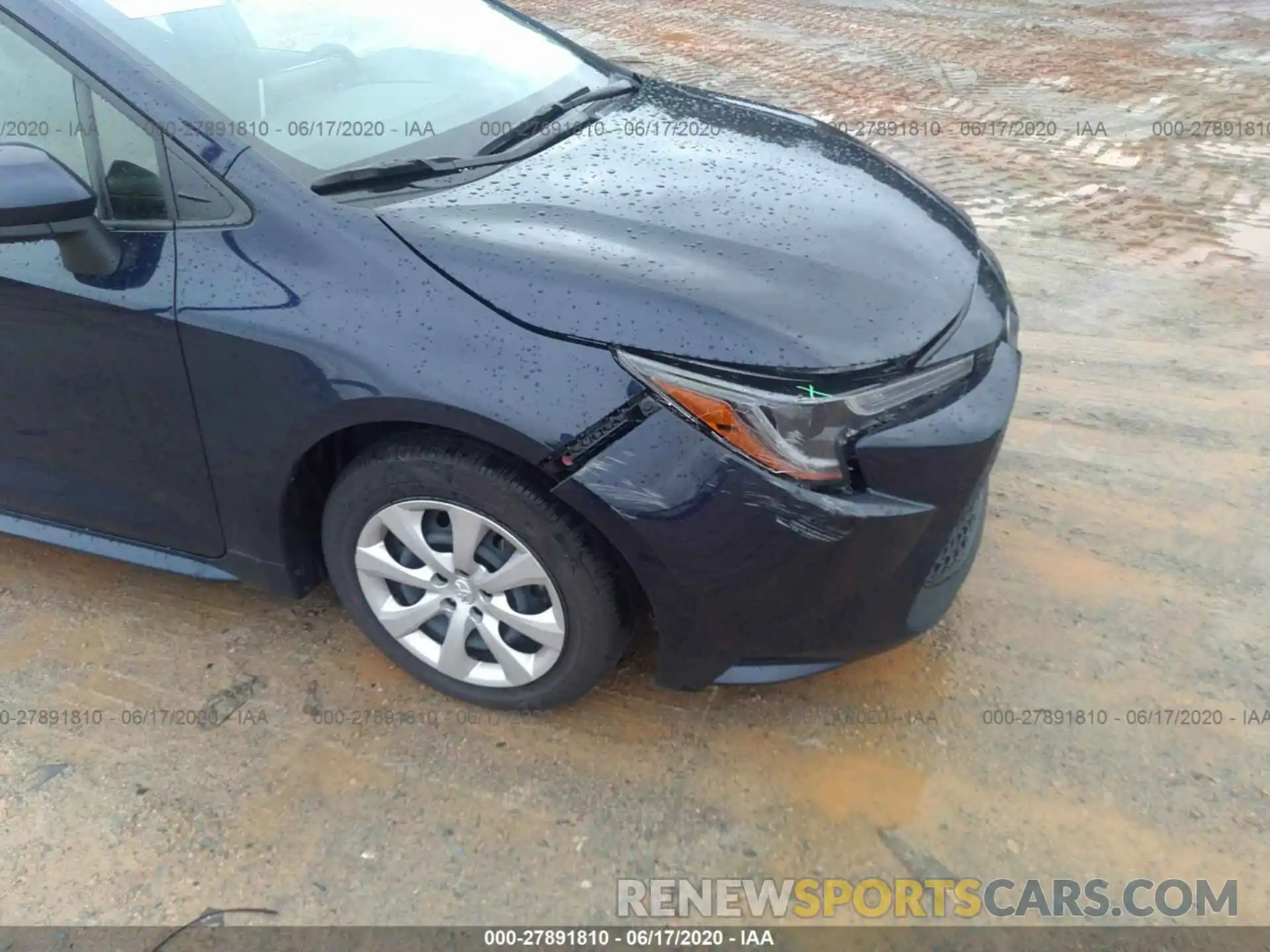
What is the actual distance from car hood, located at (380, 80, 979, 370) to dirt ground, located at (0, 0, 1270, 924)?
0.98 metres

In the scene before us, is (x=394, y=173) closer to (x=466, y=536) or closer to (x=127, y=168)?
(x=127, y=168)

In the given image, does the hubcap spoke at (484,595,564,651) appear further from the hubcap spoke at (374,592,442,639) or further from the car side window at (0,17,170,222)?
the car side window at (0,17,170,222)

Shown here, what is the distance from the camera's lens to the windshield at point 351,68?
2256 millimetres

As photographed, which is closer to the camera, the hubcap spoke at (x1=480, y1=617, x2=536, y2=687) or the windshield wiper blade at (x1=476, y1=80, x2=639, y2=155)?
the hubcap spoke at (x1=480, y1=617, x2=536, y2=687)

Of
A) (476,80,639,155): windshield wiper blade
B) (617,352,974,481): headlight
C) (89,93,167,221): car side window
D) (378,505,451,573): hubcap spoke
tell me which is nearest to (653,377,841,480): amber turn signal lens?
(617,352,974,481): headlight

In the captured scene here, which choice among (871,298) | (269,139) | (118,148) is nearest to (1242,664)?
(871,298)

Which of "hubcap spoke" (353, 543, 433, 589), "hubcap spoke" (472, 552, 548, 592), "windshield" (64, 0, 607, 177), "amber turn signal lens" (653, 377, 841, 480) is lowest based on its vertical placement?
"hubcap spoke" (353, 543, 433, 589)

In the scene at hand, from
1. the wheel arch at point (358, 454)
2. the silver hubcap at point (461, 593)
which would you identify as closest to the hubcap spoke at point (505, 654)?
the silver hubcap at point (461, 593)

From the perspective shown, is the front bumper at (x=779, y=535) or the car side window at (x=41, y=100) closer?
the front bumper at (x=779, y=535)

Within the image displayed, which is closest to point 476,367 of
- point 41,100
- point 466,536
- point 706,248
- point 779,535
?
point 466,536

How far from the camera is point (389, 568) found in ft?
7.64

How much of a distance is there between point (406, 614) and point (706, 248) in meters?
Answer: 1.11

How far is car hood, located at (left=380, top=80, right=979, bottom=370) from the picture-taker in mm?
1995

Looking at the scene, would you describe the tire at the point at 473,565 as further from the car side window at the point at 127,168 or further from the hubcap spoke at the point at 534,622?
the car side window at the point at 127,168
